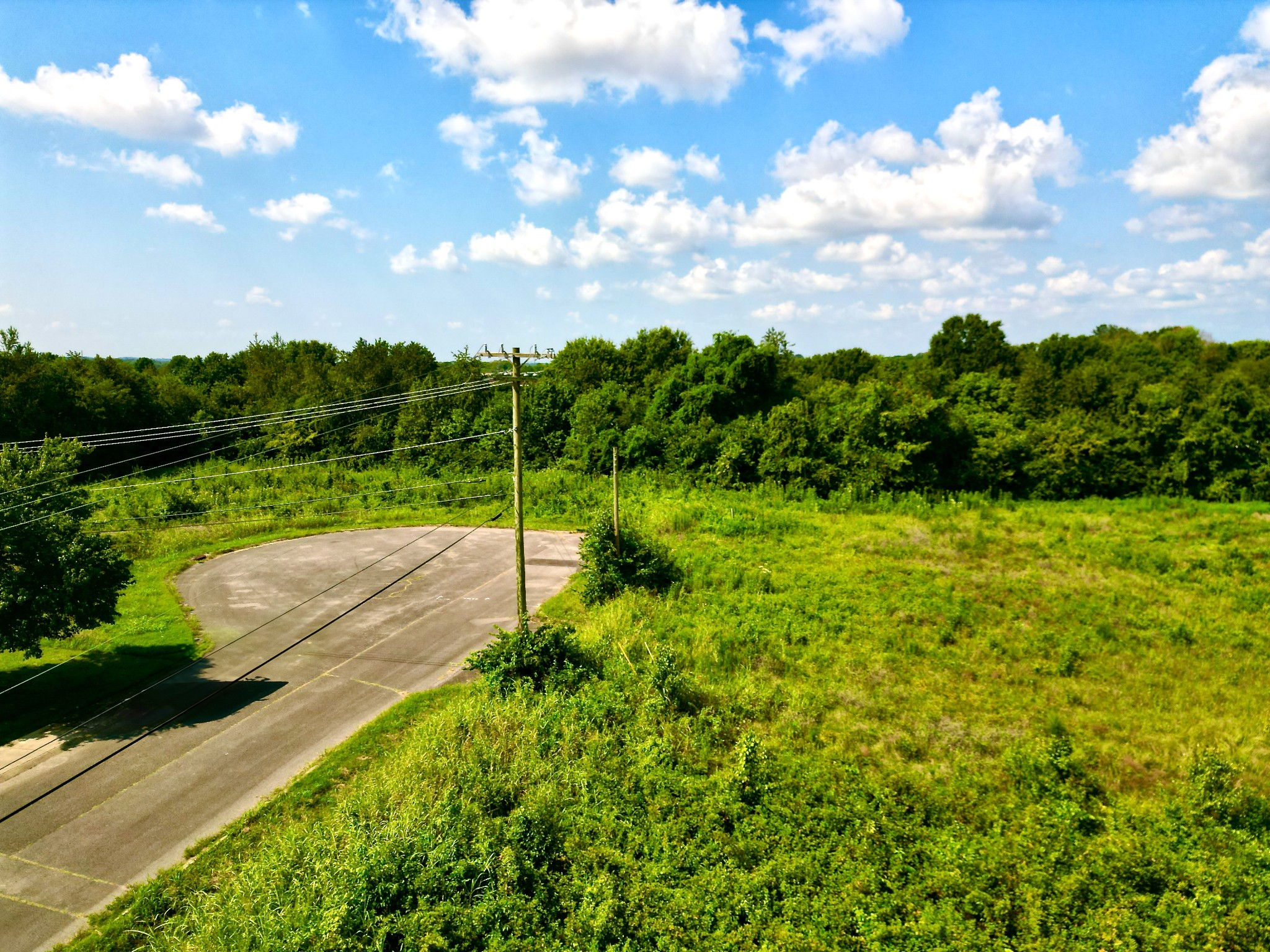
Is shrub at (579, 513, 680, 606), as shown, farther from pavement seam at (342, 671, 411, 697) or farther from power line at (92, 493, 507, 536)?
power line at (92, 493, 507, 536)

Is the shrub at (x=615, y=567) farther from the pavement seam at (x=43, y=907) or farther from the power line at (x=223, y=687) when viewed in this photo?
the pavement seam at (x=43, y=907)

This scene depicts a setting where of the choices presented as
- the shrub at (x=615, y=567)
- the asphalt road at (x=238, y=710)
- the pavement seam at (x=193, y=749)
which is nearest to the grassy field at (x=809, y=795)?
the shrub at (x=615, y=567)

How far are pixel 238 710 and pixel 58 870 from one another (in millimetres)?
5625

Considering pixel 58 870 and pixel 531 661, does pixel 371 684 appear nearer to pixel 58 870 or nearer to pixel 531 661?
pixel 531 661

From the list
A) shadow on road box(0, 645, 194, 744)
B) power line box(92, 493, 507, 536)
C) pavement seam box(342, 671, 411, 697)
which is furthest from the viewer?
power line box(92, 493, 507, 536)

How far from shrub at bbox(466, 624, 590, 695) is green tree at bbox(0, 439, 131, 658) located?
31.4ft

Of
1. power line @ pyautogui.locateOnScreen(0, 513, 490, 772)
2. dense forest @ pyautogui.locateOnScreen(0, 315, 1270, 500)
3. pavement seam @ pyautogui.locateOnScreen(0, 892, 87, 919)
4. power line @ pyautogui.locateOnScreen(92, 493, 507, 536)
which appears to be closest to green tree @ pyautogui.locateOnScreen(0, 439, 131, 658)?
power line @ pyautogui.locateOnScreen(0, 513, 490, 772)

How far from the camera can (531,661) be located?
1714 cm

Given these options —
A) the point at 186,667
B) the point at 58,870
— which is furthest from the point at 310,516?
the point at 58,870

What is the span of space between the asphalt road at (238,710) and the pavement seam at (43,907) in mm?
22

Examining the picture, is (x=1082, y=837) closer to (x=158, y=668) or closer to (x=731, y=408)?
(x=158, y=668)

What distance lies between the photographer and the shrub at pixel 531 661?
667 inches

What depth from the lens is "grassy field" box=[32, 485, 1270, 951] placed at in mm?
10016

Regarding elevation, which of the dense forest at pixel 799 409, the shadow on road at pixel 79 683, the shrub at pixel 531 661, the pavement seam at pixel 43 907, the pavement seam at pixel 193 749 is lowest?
the pavement seam at pixel 43 907
